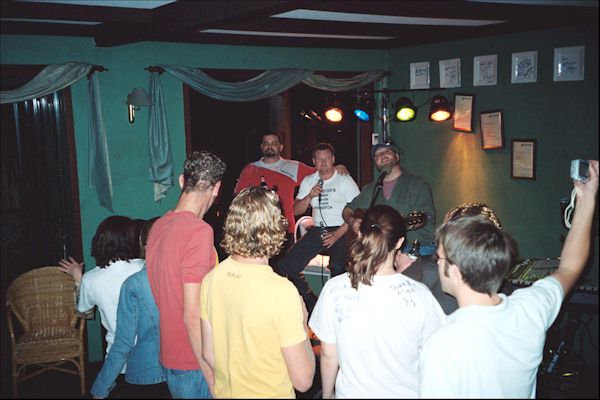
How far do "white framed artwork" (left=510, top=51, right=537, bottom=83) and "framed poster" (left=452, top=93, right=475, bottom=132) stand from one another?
0.54 m

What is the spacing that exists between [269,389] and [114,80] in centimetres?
428

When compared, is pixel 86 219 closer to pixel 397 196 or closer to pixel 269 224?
pixel 397 196

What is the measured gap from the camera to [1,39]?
4.86 m

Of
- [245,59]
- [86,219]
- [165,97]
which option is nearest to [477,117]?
[245,59]

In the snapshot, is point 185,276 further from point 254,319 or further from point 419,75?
point 419,75

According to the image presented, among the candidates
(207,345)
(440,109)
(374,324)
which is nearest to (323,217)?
(440,109)

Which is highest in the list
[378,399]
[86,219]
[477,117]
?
[477,117]

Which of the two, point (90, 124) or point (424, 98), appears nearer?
point (90, 124)

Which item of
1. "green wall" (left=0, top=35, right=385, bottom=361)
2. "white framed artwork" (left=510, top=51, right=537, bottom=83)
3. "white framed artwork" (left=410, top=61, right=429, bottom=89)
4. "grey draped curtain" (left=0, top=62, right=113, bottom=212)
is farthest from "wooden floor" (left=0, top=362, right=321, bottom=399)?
"white framed artwork" (left=410, top=61, right=429, bottom=89)

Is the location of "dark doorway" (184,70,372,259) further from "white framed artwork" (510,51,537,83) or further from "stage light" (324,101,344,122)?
"white framed artwork" (510,51,537,83)

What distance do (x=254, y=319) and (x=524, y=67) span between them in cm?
453

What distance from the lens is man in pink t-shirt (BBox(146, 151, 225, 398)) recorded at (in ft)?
7.50

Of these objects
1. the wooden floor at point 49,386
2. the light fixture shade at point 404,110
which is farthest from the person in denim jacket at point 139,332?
the light fixture shade at point 404,110

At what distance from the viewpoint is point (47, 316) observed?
178 inches
